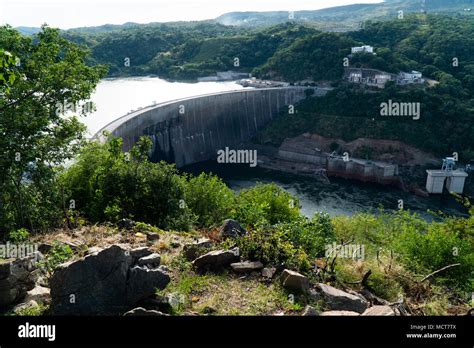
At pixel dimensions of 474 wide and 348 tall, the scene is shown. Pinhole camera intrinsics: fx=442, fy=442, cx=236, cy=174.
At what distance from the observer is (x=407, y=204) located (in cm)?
4688

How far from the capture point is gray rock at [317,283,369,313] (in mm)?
6902

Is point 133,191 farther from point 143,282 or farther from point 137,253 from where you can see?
point 143,282

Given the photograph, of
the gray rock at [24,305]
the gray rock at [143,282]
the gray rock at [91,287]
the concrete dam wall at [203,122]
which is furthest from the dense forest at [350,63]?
the gray rock at [24,305]

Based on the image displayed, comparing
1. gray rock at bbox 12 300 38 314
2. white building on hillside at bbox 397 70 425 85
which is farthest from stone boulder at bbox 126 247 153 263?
white building on hillside at bbox 397 70 425 85

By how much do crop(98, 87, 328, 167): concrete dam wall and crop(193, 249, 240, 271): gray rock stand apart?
31.5 meters

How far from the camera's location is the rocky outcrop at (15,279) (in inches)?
243

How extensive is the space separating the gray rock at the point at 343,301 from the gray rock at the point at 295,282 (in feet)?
1.03

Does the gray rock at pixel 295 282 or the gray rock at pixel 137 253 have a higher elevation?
the gray rock at pixel 137 253

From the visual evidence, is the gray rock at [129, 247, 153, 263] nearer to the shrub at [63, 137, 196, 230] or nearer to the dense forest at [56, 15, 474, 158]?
the shrub at [63, 137, 196, 230]

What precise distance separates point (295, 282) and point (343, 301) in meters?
0.81

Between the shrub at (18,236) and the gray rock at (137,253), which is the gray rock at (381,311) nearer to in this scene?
the gray rock at (137,253)

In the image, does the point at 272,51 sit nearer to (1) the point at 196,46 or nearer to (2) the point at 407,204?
(1) the point at 196,46

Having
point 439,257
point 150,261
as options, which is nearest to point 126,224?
point 150,261

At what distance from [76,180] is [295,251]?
9.69 m
